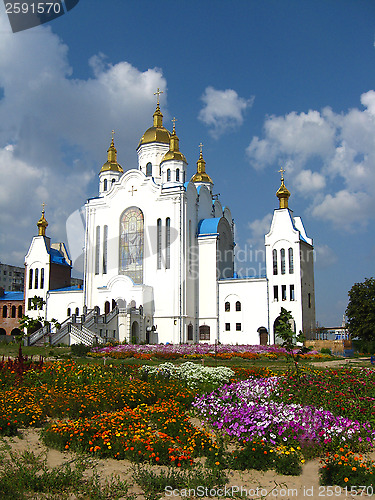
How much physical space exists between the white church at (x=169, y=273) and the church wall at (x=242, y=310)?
0.27 feet

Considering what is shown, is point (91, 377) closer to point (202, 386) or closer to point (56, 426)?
point (202, 386)

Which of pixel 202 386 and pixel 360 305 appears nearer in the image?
pixel 202 386

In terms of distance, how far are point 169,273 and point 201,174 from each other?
15.2 metres

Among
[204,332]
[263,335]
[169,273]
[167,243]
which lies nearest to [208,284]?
[169,273]

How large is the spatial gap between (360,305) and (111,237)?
75.7 ft

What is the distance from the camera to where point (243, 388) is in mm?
10633

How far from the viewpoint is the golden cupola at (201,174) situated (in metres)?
50.2

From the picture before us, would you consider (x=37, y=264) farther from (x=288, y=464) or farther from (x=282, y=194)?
(x=288, y=464)

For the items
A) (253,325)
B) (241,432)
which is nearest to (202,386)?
(241,432)

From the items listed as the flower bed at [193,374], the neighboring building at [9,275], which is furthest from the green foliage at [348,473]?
the neighboring building at [9,275]

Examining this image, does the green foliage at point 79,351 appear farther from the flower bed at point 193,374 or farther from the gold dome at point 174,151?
the gold dome at point 174,151

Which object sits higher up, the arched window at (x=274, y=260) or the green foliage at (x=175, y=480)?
the arched window at (x=274, y=260)

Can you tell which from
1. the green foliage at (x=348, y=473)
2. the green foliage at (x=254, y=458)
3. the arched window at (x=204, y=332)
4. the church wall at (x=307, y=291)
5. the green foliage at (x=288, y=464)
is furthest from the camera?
the arched window at (x=204, y=332)

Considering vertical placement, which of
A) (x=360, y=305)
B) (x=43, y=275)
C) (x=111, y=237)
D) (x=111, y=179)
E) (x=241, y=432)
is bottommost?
(x=241, y=432)
